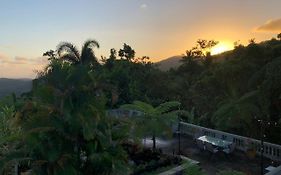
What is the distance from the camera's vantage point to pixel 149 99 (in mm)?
30172

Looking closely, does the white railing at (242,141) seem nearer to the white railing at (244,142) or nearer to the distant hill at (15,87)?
the white railing at (244,142)

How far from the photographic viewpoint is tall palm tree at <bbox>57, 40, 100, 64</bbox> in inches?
976

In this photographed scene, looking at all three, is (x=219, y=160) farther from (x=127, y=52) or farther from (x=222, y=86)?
(x=127, y=52)

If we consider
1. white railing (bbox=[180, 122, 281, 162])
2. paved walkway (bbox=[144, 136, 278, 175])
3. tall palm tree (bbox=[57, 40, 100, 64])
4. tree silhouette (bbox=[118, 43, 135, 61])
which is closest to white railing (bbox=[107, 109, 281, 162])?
white railing (bbox=[180, 122, 281, 162])

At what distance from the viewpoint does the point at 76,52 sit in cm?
2522

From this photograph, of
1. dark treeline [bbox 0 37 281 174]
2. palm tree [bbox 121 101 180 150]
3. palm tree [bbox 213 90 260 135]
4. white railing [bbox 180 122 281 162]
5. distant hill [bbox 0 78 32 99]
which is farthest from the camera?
distant hill [bbox 0 78 32 99]

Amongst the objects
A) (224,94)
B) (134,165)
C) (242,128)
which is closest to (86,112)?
(134,165)

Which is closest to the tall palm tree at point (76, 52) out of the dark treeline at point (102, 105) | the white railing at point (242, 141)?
the dark treeline at point (102, 105)

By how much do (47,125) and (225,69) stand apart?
13469 mm

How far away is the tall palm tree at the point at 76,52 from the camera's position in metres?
24.8

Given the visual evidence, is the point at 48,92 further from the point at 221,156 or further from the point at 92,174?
the point at 221,156

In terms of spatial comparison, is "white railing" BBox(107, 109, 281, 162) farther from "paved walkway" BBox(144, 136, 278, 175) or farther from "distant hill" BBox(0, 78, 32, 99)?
"distant hill" BBox(0, 78, 32, 99)

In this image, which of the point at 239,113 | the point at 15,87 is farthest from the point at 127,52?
the point at 15,87

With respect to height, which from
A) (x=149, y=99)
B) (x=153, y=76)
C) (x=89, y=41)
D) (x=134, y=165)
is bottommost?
(x=134, y=165)
